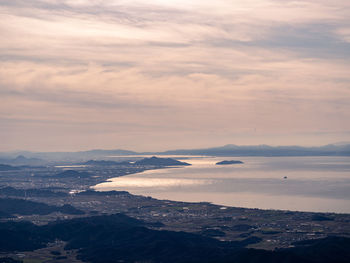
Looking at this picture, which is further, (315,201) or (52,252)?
(315,201)

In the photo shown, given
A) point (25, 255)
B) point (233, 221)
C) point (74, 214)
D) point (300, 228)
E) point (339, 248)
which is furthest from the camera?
point (74, 214)

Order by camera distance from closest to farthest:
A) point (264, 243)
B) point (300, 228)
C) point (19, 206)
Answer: point (264, 243) → point (300, 228) → point (19, 206)

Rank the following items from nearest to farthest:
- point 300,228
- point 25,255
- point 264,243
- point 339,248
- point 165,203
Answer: point 339,248 → point 25,255 → point 264,243 → point 300,228 → point 165,203

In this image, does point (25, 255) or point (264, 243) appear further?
point (264, 243)

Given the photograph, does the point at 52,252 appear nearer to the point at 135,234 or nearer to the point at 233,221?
the point at 135,234

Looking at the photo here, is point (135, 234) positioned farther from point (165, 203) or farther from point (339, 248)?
point (165, 203)

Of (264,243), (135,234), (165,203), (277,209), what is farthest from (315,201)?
(135,234)

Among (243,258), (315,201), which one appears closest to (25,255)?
(243,258)

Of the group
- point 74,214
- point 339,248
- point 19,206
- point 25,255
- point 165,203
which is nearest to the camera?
point 339,248
